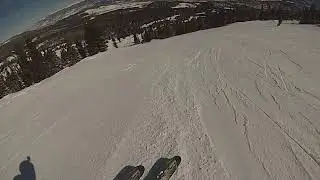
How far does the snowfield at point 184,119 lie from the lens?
12461mm

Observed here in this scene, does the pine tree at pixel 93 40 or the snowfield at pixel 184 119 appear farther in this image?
the pine tree at pixel 93 40

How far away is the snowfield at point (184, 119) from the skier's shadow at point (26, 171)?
0.29m

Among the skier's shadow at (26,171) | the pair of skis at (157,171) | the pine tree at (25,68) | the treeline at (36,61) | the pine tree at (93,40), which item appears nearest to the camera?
the pair of skis at (157,171)

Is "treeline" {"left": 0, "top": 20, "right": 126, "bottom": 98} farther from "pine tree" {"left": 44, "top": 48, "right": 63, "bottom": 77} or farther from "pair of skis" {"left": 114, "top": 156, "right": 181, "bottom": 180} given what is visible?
"pair of skis" {"left": 114, "top": 156, "right": 181, "bottom": 180}

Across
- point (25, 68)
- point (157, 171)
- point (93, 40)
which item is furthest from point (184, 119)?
point (93, 40)

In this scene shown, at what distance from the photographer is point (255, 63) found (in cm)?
2525

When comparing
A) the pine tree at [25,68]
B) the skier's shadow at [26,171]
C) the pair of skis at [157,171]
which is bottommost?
the pine tree at [25,68]

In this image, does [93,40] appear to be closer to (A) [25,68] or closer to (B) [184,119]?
(A) [25,68]

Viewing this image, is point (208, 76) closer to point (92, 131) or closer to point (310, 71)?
point (310, 71)

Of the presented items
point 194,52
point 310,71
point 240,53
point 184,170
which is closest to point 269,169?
point 184,170

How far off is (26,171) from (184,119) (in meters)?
7.91

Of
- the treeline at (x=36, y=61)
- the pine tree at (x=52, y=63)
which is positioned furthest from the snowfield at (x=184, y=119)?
the pine tree at (x=52, y=63)

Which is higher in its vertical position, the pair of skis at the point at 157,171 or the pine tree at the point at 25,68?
the pair of skis at the point at 157,171

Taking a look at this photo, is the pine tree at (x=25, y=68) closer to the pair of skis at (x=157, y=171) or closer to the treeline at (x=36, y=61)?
the treeline at (x=36, y=61)
